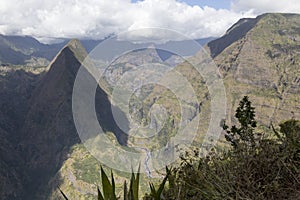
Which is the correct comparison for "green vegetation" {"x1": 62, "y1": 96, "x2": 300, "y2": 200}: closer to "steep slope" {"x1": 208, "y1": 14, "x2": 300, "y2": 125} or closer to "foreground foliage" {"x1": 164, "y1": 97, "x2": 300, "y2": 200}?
"foreground foliage" {"x1": 164, "y1": 97, "x2": 300, "y2": 200}

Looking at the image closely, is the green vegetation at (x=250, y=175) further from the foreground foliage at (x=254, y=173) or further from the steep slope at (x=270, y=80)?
the steep slope at (x=270, y=80)

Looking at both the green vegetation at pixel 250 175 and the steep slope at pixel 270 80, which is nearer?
the green vegetation at pixel 250 175

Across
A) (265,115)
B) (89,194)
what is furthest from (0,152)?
(265,115)

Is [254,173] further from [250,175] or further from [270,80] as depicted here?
[270,80]

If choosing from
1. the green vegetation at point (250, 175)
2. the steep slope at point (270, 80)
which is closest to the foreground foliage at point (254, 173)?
the green vegetation at point (250, 175)

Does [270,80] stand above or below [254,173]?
below

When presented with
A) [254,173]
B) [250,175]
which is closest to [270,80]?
[254,173]

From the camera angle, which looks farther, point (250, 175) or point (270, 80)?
point (270, 80)

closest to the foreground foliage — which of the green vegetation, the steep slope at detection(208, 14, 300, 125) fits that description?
the green vegetation

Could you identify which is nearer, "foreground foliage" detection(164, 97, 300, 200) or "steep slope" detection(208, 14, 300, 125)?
→ "foreground foliage" detection(164, 97, 300, 200)

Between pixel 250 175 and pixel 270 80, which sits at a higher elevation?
pixel 250 175

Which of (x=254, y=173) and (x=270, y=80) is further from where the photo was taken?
(x=270, y=80)
